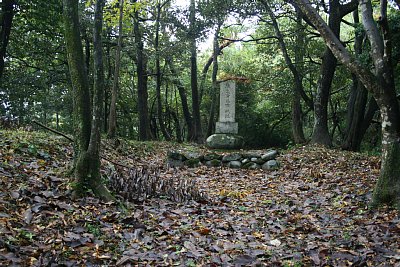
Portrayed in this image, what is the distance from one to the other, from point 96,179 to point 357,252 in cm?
362

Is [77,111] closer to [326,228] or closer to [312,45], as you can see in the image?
[326,228]

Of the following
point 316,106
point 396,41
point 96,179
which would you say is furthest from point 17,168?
point 316,106

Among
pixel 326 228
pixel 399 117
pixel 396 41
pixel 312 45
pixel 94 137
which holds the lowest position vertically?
pixel 326 228

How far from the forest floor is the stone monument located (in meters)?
5.87

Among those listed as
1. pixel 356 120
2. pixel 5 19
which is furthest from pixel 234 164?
pixel 5 19

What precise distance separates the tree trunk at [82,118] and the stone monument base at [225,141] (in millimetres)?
8529

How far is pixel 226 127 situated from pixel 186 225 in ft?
30.5

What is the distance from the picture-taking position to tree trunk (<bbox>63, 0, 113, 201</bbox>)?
5121 millimetres

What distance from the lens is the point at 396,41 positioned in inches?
325

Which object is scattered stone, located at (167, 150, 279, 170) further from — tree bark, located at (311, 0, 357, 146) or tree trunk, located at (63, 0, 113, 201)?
tree trunk, located at (63, 0, 113, 201)

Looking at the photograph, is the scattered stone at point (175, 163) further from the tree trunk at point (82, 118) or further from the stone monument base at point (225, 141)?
the tree trunk at point (82, 118)

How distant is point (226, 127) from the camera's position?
1392 centimetres

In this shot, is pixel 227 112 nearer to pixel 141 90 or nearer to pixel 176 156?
pixel 176 156

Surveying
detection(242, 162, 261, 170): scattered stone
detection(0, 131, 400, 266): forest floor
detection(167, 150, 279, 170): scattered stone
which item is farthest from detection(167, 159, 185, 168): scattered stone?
detection(0, 131, 400, 266): forest floor
